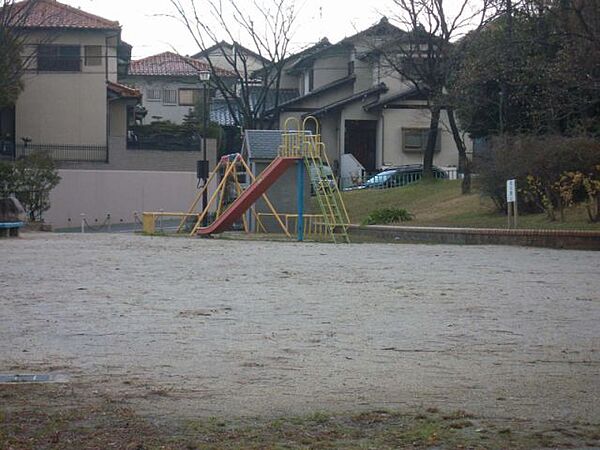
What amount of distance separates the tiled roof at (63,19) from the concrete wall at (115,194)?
7468 mm

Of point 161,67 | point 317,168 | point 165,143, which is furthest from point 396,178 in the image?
point 161,67

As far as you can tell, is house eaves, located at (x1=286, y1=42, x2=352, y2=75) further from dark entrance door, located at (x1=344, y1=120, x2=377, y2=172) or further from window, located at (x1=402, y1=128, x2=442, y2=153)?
window, located at (x1=402, y1=128, x2=442, y2=153)

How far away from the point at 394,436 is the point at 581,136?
2321cm

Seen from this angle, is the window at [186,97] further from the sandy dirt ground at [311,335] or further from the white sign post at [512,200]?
the sandy dirt ground at [311,335]

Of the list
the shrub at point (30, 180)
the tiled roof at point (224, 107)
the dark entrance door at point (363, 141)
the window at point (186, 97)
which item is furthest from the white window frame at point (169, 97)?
the shrub at point (30, 180)

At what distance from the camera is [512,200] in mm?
25281

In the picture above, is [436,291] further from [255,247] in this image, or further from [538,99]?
[538,99]

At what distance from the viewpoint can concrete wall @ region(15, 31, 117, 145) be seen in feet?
168

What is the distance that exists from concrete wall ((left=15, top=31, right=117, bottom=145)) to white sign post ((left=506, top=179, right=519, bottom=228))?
28622 millimetres

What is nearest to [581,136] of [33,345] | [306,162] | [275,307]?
[306,162]

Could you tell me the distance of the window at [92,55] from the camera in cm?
5175

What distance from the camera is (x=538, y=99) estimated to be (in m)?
30.8

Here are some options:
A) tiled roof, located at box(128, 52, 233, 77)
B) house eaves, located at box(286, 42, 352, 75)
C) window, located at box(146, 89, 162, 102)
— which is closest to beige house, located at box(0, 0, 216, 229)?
house eaves, located at box(286, 42, 352, 75)

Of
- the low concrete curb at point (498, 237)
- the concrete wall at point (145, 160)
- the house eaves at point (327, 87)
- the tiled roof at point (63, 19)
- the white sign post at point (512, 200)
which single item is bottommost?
the low concrete curb at point (498, 237)
